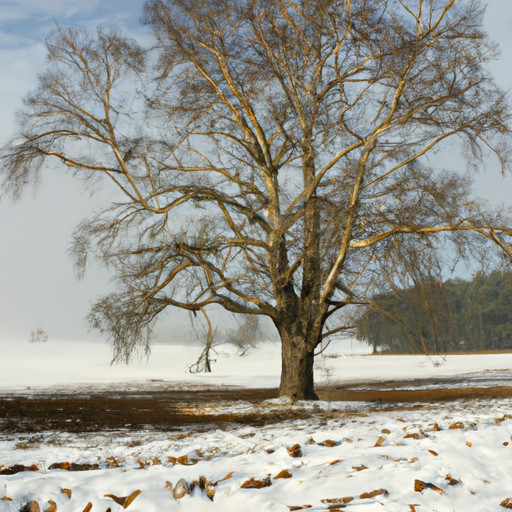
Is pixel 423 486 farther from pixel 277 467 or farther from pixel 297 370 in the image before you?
pixel 297 370

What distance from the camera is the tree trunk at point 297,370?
44.7 ft

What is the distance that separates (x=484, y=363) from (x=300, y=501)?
29.5 m

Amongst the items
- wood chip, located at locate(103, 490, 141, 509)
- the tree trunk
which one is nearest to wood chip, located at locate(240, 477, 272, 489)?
wood chip, located at locate(103, 490, 141, 509)

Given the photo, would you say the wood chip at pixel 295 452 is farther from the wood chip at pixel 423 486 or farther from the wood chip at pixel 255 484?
the wood chip at pixel 423 486

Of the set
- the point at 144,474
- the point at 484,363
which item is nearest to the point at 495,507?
the point at 144,474

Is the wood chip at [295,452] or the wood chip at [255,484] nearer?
the wood chip at [255,484]

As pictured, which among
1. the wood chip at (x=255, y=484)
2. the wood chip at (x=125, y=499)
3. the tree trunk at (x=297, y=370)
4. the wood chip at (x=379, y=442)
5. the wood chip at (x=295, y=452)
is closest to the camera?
the wood chip at (x=125, y=499)

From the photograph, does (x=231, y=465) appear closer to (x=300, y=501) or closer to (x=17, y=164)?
(x=300, y=501)

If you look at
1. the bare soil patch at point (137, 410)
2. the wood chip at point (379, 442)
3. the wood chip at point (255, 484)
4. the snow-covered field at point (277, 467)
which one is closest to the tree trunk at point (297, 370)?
the bare soil patch at point (137, 410)

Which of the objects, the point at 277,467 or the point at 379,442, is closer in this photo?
the point at 277,467

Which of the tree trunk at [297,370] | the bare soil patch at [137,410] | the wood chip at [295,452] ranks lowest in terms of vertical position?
the bare soil patch at [137,410]

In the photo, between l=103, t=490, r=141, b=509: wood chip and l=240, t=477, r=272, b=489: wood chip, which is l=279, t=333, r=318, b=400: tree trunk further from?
l=103, t=490, r=141, b=509: wood chip

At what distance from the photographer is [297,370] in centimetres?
1365

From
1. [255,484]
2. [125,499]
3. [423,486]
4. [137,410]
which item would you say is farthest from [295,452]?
[137,410]
